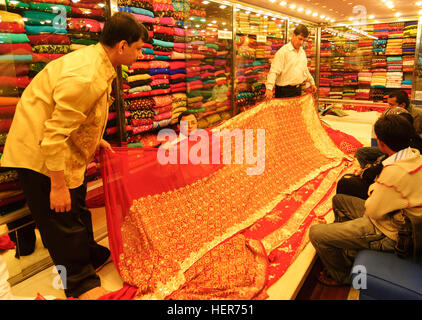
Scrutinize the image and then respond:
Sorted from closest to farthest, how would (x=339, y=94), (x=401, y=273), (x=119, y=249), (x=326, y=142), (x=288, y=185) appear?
(x=401, y=273) → (x=119, y=249) → (x=288, y=185) → (x=326, y=142) → (x=339, y=94)

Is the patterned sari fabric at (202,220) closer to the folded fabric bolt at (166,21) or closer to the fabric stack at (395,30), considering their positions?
the folded fabric bolt at (166,21)

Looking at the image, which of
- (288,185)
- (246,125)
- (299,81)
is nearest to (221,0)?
(299,81)

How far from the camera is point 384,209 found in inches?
71.9

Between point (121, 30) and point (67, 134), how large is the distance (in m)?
0.61

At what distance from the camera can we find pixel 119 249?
2.11 m

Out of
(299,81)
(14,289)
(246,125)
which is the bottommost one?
(14,289)

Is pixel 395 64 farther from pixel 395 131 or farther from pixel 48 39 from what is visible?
pixel 48 39

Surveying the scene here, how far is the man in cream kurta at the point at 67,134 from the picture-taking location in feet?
5.27

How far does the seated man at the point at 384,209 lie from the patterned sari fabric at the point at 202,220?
0.27 meters

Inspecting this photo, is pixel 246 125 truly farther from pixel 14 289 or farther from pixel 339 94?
pixel 339 94

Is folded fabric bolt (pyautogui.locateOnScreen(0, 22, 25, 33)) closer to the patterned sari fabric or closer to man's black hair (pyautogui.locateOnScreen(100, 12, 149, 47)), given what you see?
man's black hair (pyautogui.locateOnScreen(100, 12, 149, 47))

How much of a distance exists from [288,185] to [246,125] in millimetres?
715

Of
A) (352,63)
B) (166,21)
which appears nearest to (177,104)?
(166,21)

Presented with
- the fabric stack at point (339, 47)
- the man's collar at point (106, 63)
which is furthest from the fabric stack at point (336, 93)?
the man's collar at point (106, 63)
